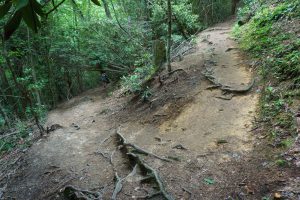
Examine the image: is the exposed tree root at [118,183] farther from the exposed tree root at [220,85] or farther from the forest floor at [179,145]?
the exposed tree root at [220,85]

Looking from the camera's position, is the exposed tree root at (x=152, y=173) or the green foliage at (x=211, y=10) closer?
the exposed tree root at (x=152, y=173)

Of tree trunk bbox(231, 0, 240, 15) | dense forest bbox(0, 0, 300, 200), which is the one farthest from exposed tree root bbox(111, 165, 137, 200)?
tree trunk bbox(231, 0, 240, 15)

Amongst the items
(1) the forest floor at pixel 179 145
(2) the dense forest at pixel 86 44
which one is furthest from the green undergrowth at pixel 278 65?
(2) the dense forest at pixel 86 44

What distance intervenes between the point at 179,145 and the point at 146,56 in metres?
6.84

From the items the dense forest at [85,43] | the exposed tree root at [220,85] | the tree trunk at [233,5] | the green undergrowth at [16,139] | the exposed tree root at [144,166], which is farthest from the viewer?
the tree trunk at [233,5]

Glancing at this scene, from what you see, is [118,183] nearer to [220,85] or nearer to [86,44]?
[220,85]

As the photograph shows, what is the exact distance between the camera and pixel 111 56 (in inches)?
653

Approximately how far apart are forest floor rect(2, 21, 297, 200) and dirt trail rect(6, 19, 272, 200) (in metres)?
0.02

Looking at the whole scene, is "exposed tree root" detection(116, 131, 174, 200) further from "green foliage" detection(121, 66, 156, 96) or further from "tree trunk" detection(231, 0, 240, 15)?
"tree trunk" detection(231, 0, 240, 15)

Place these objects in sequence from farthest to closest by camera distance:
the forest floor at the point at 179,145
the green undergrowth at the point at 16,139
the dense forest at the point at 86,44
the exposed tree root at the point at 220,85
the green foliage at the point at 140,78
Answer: the dense forest at the point at 86,44 < the green foliage at the point at 140,78 < the green undergrowth at the point at 16,139 < the exposed tree root at the point at 220,85 < the forest floor at the point at 179,145

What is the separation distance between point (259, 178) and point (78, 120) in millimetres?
8959

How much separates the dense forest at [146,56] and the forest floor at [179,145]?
0.36ft

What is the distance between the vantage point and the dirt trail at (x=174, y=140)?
18.0 ft

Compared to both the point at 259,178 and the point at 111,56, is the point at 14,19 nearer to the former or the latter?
the point at 259,178
